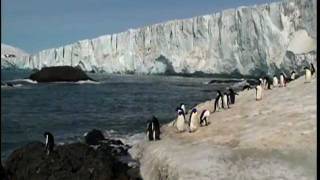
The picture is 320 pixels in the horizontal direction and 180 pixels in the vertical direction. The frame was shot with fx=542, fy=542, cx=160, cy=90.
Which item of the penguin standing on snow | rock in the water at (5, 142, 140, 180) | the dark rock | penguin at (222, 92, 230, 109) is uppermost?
penguin at (222, 92, 230, 109)

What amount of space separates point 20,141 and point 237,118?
25.8 feet

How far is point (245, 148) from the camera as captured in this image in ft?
32.3

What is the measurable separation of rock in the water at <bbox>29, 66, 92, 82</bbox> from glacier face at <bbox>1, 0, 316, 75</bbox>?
46.8 feet

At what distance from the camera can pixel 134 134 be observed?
58.9ft

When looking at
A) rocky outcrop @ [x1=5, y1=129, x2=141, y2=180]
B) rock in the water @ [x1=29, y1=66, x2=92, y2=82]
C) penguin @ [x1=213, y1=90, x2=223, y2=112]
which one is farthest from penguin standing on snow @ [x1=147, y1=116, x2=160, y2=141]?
rock in the water @ [x1=29, y1=66, x2=92, y2=82]

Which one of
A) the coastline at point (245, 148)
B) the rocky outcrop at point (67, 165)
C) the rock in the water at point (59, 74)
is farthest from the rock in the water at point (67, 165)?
the rock in the water at point (59, 74)

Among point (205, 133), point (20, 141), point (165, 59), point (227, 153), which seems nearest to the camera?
point (227, 153)

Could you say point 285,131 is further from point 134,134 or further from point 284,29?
point 284,29

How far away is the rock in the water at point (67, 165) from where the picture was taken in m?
10.4

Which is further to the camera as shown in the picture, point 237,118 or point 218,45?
point 218,45

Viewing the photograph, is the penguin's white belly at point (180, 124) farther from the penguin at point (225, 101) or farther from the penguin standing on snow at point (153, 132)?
the penguin at point (225, 101)

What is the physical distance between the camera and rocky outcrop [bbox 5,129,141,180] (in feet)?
34.2

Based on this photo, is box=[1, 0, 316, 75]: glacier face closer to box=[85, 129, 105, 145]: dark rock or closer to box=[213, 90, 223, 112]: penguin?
box=[213, 90, 223, 112]: penguin

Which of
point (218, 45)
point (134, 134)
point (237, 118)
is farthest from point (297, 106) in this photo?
point (218, 45)
